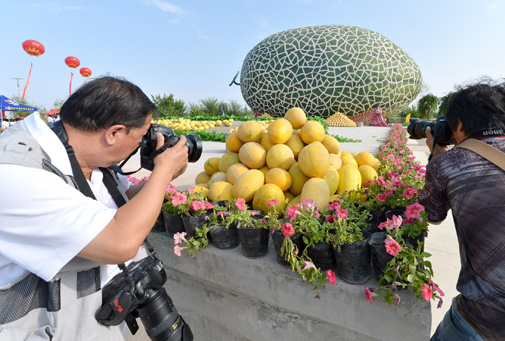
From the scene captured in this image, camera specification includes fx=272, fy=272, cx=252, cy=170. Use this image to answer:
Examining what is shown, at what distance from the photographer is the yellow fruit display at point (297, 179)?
2352 mm

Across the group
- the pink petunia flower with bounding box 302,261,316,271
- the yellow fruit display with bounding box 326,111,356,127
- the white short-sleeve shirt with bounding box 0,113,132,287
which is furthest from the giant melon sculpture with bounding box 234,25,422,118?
the white short-sleeve shirt with bounding box 0,113,132,287

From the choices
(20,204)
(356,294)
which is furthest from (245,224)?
(20,204)

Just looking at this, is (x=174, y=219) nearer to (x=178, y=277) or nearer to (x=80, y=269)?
(x=178, y=277)

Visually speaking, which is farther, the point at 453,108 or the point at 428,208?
the point at 428,208

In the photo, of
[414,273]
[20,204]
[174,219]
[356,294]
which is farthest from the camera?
[174,219]

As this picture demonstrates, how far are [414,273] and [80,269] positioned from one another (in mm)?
1402

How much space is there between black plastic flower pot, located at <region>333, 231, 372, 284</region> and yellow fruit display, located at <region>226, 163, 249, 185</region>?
1.20m

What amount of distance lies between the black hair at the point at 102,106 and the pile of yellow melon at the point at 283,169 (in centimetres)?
126

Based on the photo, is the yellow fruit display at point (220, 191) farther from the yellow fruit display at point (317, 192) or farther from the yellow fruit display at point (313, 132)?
the yellow fruit display at point (313, 132)

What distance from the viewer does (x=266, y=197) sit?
2.11m

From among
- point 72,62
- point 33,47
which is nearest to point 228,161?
point 33,47

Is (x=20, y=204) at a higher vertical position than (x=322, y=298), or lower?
higher

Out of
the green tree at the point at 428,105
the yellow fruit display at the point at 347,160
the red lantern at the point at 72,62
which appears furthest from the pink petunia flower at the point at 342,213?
the green tree at the point at 428,105

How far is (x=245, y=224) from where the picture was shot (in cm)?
172
